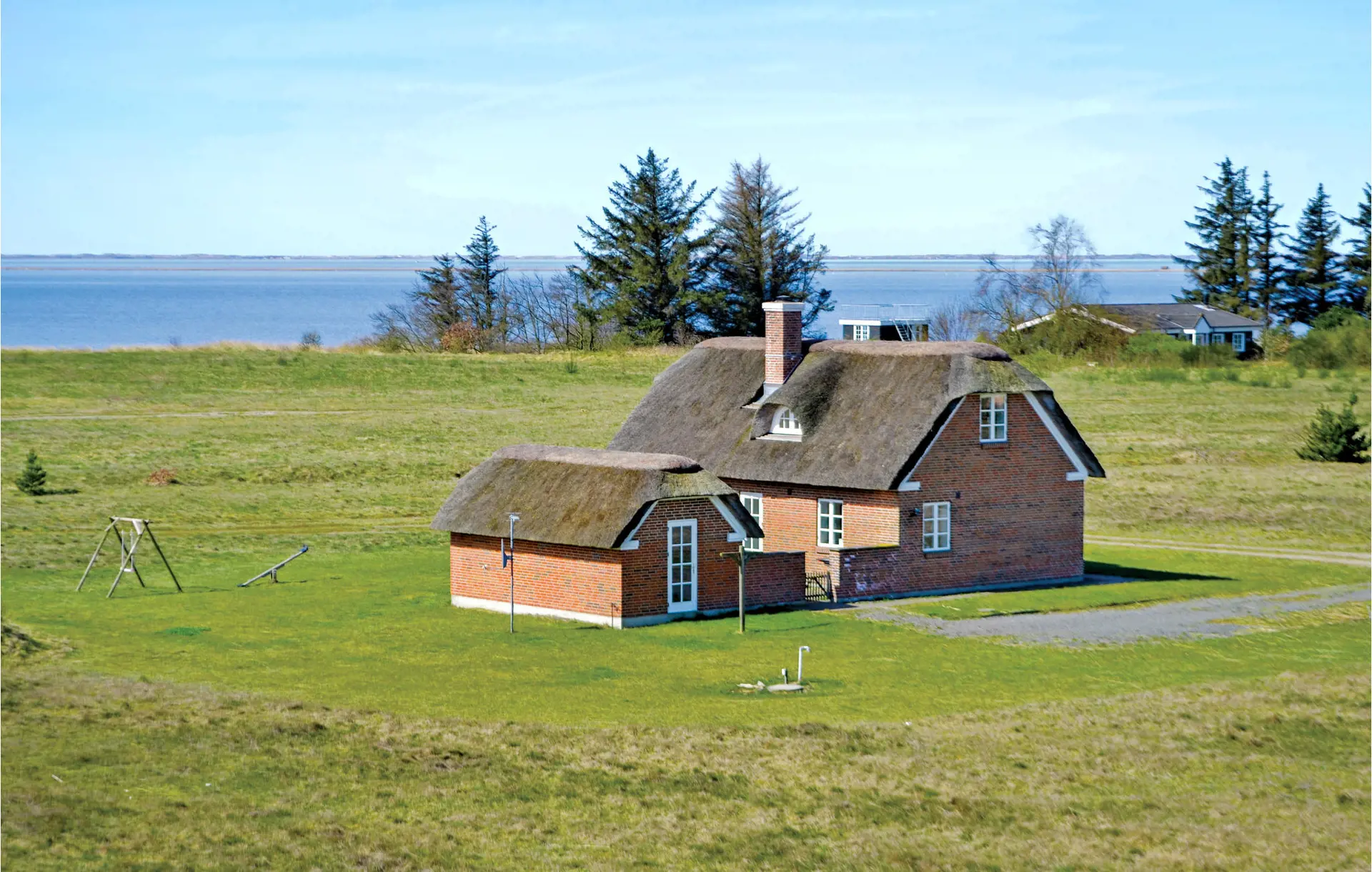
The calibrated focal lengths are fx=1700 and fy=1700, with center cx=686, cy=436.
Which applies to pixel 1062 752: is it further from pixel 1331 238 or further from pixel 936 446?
pixel 1331 238

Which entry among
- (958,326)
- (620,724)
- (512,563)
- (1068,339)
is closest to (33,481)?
(512,563)

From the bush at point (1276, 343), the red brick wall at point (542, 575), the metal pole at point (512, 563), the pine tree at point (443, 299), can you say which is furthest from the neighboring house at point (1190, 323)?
the metal pole at point (512, 563)

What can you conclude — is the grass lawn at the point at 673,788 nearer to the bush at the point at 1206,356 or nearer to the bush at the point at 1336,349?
the bush at the point at 1206,356

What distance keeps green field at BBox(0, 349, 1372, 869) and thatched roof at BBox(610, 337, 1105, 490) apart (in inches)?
158

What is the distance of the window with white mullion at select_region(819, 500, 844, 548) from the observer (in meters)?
39.9

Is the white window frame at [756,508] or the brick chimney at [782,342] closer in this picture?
the white window frame at [756,508]

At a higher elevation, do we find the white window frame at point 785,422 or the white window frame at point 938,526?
the white window frame at point 785,422

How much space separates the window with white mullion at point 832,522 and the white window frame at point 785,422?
2020 mm

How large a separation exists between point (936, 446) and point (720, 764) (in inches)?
661

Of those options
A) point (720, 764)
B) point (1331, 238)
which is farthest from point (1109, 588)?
point (1331, 238)

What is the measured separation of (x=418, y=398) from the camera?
83312 mm

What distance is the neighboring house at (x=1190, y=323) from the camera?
4242 inches

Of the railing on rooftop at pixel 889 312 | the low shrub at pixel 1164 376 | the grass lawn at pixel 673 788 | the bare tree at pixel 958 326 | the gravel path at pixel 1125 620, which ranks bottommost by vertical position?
the grass lawn at pixel 673 788

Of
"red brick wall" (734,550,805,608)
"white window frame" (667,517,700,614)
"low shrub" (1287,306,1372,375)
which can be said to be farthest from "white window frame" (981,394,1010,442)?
"low shrub" (1287,306,1372,375)
